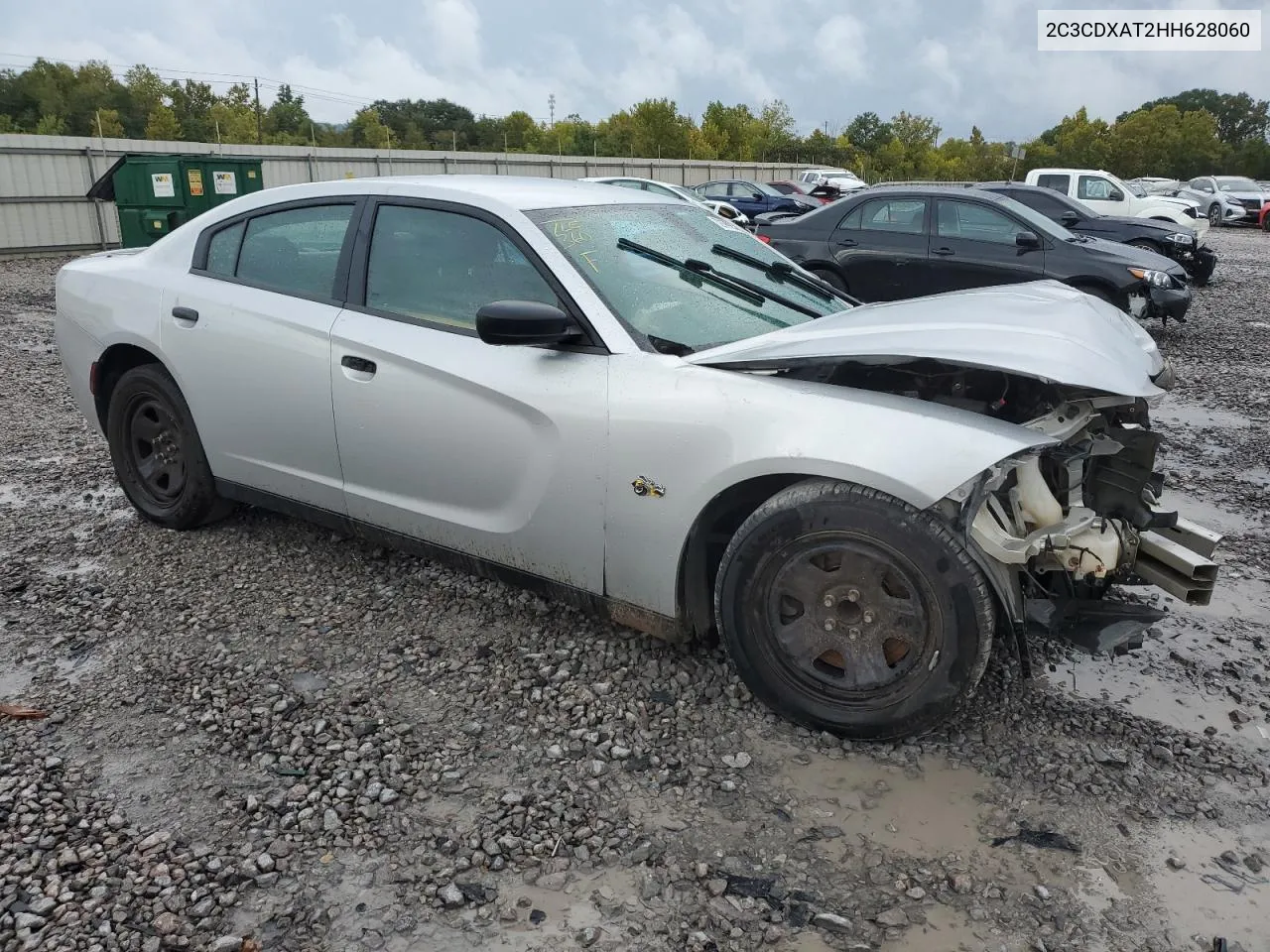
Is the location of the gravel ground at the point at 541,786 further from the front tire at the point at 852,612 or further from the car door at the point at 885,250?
the car door at the point at 885,250

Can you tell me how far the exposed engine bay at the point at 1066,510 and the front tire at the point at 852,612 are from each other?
133mm

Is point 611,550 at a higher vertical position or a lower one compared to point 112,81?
lower

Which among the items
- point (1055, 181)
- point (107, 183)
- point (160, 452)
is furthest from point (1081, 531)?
point (1055, 181)

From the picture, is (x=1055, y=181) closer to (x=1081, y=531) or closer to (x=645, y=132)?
(x=1081, y=531)

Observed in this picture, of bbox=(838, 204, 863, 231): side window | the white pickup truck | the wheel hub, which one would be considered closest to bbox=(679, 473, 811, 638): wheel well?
the wheel hub

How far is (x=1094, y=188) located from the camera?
2000 centimetres

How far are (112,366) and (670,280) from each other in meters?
2.73

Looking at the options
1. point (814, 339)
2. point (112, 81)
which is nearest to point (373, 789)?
point (814, 339)

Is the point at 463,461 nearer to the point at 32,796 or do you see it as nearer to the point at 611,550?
the point at 611,550

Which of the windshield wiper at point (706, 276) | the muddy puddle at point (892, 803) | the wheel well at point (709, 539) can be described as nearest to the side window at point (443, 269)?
the windshield wiper at point (706, 276)

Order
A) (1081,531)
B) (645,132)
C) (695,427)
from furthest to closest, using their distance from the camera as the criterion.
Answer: (645,132) → (695,427) → (1081,531)

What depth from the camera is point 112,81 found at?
5697 cm

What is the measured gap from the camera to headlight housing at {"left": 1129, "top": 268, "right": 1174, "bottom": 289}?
9.74 meters

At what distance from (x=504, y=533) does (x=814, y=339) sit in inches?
48.3
